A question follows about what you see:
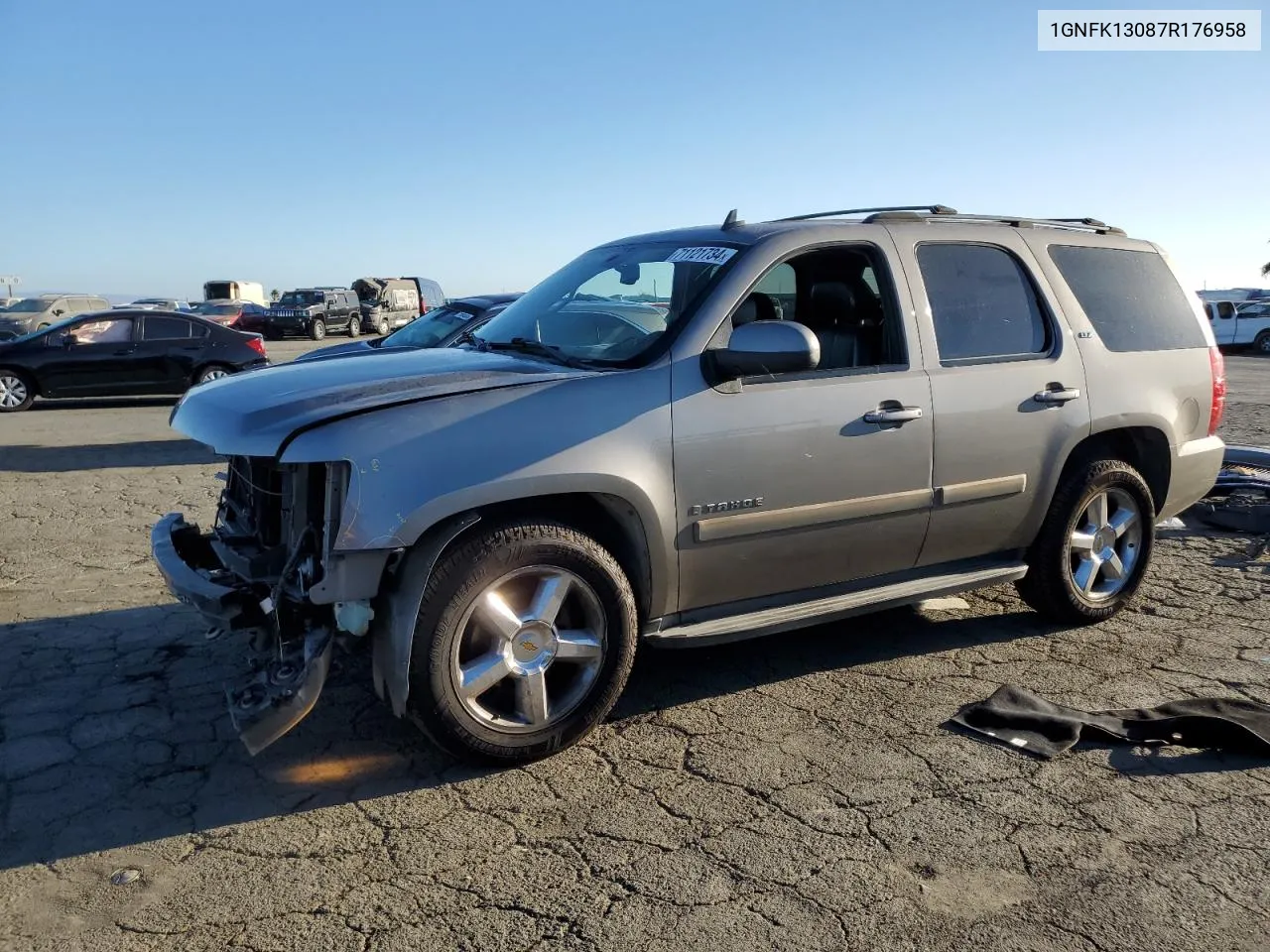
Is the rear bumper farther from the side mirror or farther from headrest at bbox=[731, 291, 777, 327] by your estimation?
the side mirror

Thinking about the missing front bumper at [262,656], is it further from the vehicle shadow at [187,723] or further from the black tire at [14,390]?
the black tire at [14,390]

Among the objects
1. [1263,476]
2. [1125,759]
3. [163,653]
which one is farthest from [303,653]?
[1263,476]

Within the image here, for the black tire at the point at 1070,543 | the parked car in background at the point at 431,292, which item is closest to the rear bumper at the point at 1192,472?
the black tire at the point at 1070,543

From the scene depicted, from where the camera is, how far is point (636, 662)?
15.3 feet

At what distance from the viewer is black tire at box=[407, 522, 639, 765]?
3383mm

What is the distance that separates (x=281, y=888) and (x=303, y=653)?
75cm

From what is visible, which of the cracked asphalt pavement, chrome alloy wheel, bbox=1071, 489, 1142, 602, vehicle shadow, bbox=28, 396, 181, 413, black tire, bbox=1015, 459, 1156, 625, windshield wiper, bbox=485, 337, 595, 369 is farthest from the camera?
vehicle shadow, bbox=28, 396, 181, 413

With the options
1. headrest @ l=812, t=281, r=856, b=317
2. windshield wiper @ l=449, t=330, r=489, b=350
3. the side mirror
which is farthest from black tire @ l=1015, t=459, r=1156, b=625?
windshield wiper @ l=449, t=330, r=489, b=350

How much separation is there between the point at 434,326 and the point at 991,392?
19.8 feet

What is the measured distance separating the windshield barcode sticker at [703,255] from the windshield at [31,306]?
36.2 m

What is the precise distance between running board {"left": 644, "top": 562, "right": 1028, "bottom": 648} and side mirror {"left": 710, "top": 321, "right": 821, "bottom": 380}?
956 millimetres

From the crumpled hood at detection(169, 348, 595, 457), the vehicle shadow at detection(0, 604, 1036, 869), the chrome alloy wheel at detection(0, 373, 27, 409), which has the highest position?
the crumpled hood at detection(169, 348, 595, 457)

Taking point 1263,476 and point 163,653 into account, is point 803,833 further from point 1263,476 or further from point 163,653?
point 1263,476

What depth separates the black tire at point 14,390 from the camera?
1403cm
